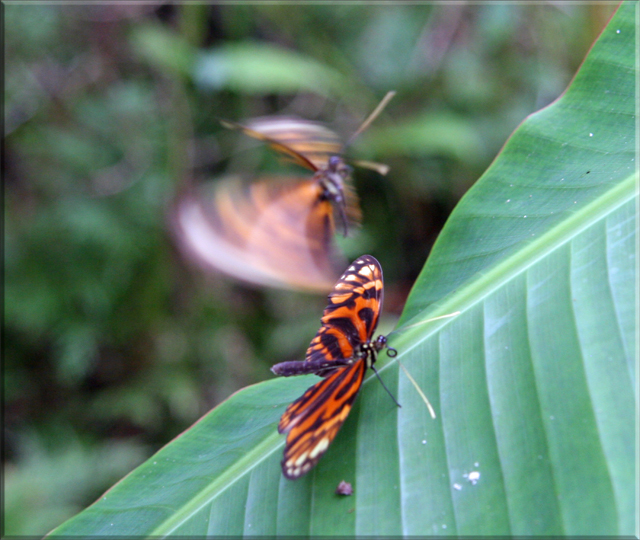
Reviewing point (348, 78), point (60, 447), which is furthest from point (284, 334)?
point (348, 78)

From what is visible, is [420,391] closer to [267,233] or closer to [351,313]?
[351,313]

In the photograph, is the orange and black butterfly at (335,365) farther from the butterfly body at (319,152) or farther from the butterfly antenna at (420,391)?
the butterfly body at (319,152)

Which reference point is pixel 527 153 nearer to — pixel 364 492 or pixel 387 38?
pixel 364 492

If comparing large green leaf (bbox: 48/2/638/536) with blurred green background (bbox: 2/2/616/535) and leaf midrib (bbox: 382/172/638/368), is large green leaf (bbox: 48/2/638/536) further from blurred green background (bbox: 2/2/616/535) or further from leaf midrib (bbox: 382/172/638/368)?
blurred green background (bbox: 2/2/616/535)

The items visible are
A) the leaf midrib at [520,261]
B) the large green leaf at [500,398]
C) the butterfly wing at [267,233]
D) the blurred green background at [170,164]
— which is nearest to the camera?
the large green leaf at [500,398]

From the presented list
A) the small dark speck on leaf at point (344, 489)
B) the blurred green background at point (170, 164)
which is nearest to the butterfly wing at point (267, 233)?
the small dark speck on leaf at point (344, 489)
